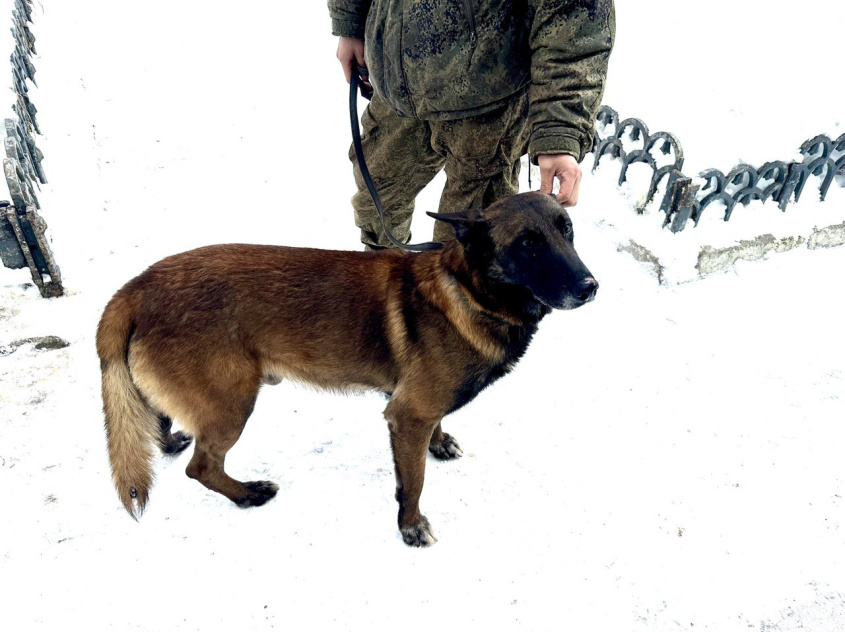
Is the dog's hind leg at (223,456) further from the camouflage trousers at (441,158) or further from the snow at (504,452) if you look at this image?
the camouflage trousers at (441,158)

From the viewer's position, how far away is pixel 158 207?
4.55 metres

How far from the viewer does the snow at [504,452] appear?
217 centimetres

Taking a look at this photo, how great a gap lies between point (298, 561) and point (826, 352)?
11.5ft

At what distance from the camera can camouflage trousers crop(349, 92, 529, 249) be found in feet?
8.47

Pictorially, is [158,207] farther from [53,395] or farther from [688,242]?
[688,242]

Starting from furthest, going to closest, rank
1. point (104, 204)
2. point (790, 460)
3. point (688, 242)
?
point (104, 204), point (688, 242), point (790, 460)

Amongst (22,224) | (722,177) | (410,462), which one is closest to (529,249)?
(410,462)

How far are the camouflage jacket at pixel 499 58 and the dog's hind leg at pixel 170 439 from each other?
194 centimetres

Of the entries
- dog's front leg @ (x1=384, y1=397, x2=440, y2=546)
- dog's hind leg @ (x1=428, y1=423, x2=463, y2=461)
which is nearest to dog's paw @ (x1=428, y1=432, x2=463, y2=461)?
dog's hind leg @ (x1=428, y1=423, x2=463, y2=461)

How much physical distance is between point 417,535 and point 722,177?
3.40 meters

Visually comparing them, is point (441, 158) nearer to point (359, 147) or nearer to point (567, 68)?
point (359, 147)

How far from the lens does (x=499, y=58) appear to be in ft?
7.45

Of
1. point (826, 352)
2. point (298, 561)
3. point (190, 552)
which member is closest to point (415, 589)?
point (298, 561)

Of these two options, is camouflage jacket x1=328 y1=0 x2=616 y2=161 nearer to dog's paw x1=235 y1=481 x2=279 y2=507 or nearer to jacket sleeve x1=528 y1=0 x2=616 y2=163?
jacket sleeve x1=528 y1=0 x2=616 y2=163
